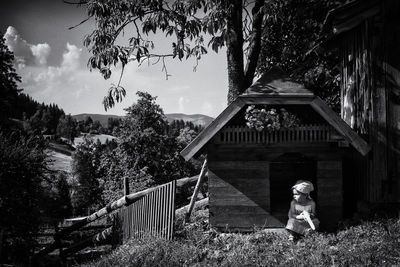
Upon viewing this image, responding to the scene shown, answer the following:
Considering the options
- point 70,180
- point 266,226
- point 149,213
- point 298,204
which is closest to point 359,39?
point 298,204

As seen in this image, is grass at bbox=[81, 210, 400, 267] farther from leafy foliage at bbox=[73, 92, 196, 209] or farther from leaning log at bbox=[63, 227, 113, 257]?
leafy foliage at bbox=[73, 92, 196, 209]

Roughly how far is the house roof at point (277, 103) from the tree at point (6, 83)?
18284 mm

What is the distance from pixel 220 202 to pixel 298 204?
5.48 ft

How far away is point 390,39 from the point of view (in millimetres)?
8352

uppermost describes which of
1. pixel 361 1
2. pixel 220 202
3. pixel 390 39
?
pixel 361 1

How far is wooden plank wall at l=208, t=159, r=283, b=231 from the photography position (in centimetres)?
802

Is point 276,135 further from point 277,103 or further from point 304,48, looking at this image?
point 304,48

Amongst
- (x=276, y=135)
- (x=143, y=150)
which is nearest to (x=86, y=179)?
(x=143, y=150)

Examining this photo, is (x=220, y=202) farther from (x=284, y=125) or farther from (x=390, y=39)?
(x=390, y=39)

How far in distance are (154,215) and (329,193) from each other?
3.96 meters

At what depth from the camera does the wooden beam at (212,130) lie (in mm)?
7652

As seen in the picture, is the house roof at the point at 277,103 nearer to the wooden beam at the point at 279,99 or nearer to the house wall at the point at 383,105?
the wooden beam at the point at 279,99

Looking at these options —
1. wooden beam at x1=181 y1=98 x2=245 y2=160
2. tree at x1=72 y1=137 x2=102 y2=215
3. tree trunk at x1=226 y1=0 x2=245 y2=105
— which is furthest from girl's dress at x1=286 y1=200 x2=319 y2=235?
tree at x1=72 y1=137 x2=102 y2=215

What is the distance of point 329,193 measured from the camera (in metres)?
8.06
